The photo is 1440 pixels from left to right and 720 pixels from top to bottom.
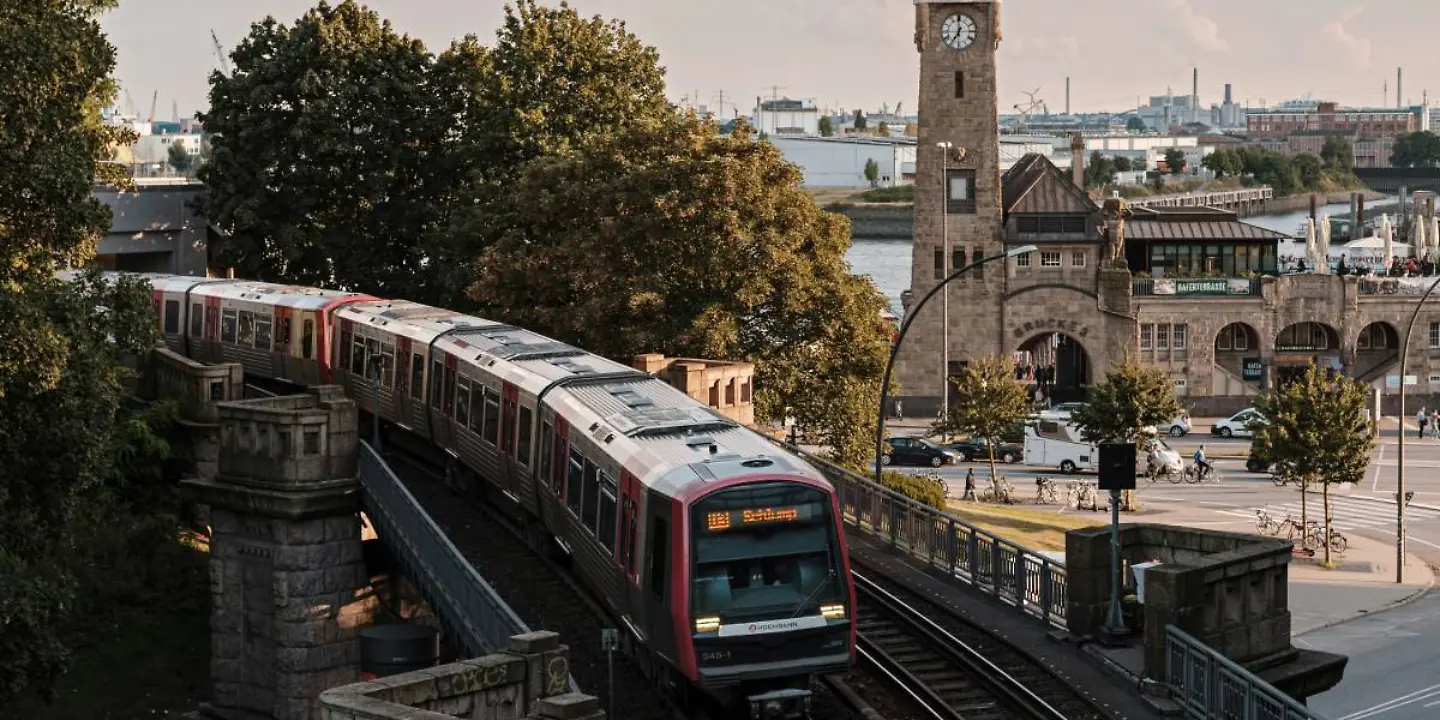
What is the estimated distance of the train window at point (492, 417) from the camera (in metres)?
34.0

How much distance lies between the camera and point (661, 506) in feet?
81.3

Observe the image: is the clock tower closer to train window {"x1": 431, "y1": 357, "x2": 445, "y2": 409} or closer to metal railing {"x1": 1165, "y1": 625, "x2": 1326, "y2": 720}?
train window {"x1": 431, "y1": 357, "x2": 445, "y2": 409}

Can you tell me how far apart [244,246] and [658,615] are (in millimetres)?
45300

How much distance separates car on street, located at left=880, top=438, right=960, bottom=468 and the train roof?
1209 inches

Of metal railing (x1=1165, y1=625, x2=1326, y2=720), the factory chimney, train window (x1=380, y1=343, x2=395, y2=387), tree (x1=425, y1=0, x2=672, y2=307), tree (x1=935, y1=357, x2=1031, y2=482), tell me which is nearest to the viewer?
metal railing (x1=1165, y1=625, x2=1326, y2=720)

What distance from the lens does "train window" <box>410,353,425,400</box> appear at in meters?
38.9

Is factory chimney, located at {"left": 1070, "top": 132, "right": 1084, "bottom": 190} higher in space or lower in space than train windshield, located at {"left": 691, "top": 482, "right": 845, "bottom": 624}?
higher

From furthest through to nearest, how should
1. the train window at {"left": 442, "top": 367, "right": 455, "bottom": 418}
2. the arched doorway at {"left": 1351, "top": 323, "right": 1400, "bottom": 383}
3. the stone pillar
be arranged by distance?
the arched doorway at {"left": 1351, "top": 323, "right": 1400, "bottom": 383} < the train window at {"left": 442, "top": 367, "right": 455, "bottom": 418} < the stone pillar

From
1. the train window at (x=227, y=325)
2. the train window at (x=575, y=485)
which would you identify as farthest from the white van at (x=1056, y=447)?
the train window at (x=575, y=485)

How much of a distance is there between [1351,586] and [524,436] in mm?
30845

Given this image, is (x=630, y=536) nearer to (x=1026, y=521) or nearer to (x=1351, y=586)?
(x=1351, y=586)

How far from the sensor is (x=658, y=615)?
81.5ft

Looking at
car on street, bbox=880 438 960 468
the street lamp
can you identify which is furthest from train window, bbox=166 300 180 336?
the street lamp

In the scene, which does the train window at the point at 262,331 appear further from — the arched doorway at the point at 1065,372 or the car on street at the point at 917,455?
the arched doorway at the point at 1065,372
